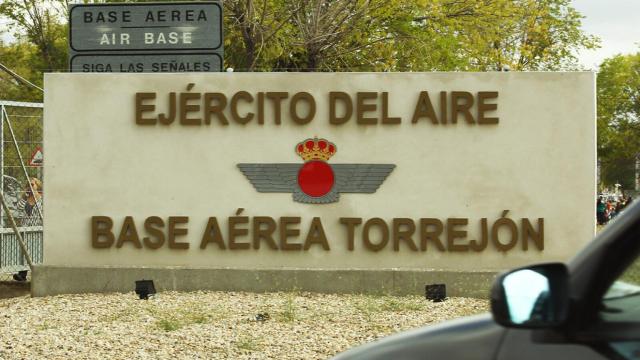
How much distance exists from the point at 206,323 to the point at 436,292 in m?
3.13

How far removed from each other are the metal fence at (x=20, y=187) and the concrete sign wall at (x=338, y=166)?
6.51ft

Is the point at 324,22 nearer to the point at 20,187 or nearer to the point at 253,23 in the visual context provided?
the point at 253,23

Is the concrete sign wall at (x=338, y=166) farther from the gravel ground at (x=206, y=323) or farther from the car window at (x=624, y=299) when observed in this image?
the car window at (x=624, y=299)

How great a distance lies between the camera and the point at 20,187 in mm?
15336

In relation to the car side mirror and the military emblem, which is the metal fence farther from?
the car side mirror

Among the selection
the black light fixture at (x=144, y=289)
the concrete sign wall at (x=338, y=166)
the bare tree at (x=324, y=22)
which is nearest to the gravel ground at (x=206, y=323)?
the black light fixture at (x=144, y=289)

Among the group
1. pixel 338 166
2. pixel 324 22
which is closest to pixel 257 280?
pixel 338 166

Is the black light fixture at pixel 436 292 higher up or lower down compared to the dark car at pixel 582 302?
lower down

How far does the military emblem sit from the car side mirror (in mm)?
10489

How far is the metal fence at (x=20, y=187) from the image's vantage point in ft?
49.3

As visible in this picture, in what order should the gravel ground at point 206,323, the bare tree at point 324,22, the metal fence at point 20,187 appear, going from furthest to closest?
1. the bare tree at point 324,22
2. the metal fence at point 20,187
3. the gravel ground at point 206,323

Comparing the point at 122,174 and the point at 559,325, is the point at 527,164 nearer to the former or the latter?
the point at 122,174

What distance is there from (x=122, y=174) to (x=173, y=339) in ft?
14.3

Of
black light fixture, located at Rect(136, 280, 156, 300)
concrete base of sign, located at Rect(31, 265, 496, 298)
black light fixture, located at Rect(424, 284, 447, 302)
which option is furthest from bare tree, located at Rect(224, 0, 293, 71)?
black light fixture, located at Rect(424, 284, 447, 302)
